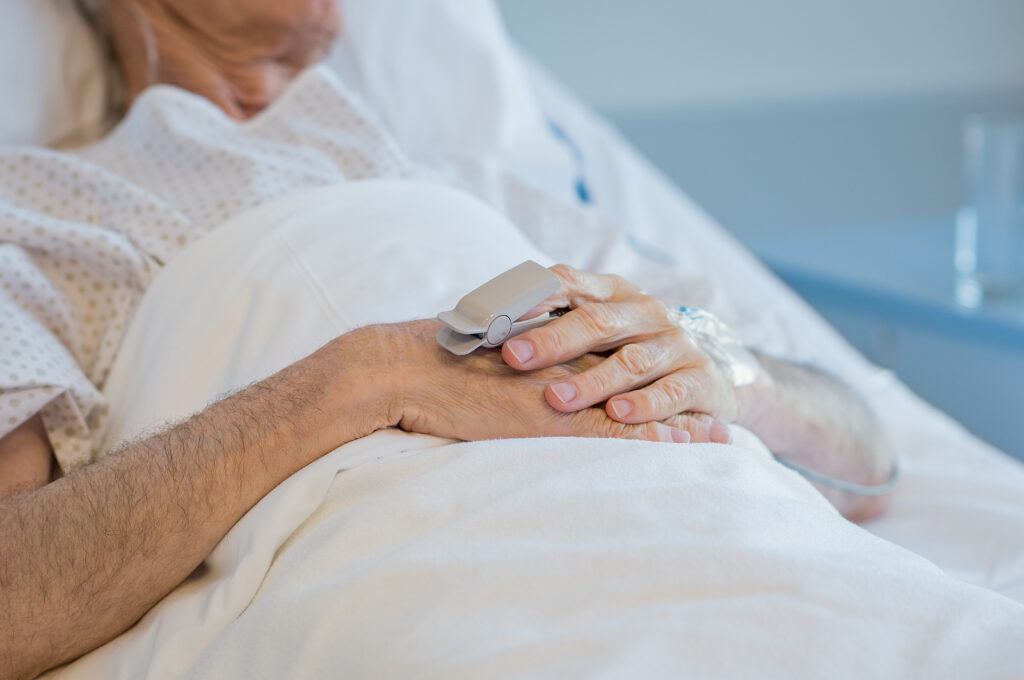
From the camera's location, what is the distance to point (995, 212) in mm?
1726

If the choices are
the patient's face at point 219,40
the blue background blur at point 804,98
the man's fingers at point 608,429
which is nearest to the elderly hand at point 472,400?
the man's fingers at point 608,429

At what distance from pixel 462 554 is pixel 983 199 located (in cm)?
134

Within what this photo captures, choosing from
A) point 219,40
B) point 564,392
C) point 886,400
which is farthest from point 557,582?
point 219,40

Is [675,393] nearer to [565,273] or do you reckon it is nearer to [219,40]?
[565,273]

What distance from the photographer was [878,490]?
114cm

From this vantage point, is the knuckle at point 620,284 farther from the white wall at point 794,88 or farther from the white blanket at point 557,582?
the white wall at point 794,88

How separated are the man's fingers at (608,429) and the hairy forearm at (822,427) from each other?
0.16 m

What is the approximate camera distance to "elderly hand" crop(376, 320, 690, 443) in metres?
0.83

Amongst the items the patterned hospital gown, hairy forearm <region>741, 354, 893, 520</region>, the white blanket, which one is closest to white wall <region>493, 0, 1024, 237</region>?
the patterned hospital gown

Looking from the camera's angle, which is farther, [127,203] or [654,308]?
[127,203]

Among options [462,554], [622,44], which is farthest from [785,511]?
[622,44]

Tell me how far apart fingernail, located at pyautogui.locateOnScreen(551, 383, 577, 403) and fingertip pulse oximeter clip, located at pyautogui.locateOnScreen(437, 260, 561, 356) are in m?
0.06

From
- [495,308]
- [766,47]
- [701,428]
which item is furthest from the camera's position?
[766,47]

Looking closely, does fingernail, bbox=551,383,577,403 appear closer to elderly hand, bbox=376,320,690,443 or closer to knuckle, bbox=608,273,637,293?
elderly hand, bbox=376,320,690,443
